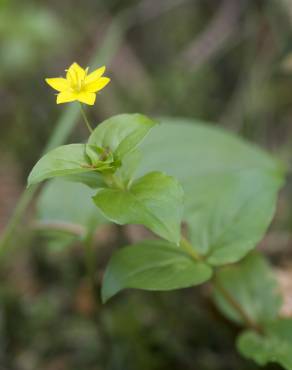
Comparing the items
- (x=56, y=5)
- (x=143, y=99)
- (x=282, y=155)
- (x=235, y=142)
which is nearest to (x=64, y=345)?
(x=235, y=142)

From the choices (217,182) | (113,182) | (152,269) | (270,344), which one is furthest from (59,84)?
(270,344)

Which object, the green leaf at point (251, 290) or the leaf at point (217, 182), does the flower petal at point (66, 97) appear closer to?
the leaf at point (217, 182)

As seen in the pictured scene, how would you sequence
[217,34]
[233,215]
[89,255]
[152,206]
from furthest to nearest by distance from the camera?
1. [217,34]
2. [89,255]
3. [233,215]
4. [152,206]

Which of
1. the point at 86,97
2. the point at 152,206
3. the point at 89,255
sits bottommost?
the point at 89,255

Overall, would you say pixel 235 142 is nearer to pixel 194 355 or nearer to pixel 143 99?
pixel 194 355

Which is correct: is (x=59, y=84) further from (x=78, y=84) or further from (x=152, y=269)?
(x=152, y=269)

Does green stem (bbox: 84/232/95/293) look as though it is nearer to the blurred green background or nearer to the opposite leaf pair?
the blurred green background

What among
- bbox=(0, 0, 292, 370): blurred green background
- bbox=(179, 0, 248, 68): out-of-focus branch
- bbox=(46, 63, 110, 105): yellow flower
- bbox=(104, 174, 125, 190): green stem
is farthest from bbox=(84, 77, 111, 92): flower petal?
bbox=(179, 0, 248, 68): out-of-focus branch
